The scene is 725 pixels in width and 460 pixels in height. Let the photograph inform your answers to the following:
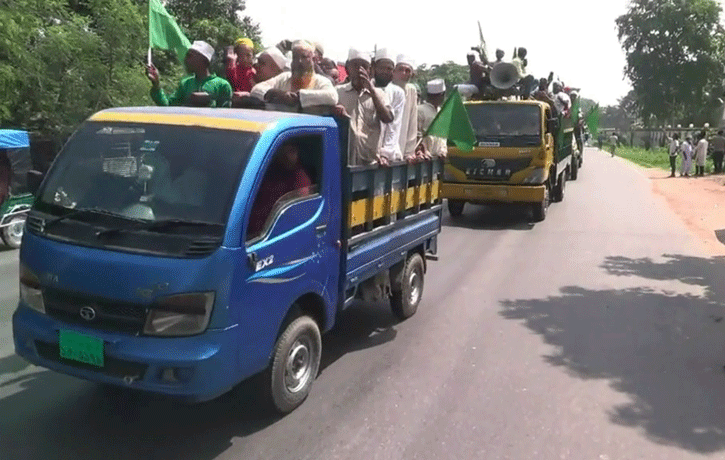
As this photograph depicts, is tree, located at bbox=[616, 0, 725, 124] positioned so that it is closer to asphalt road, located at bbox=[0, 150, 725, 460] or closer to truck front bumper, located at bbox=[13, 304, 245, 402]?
asphalt road, located at bbox=[0, 150, 725, 460]

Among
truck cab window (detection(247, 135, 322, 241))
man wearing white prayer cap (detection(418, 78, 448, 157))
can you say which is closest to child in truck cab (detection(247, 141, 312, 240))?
truck cab window (detection(247, 135, 322, 241))

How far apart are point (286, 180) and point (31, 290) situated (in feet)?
5.20

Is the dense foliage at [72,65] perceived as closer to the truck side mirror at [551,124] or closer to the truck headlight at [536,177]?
the truck headlight at [536,177]

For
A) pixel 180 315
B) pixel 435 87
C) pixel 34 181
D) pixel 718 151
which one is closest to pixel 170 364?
pixel 180 315

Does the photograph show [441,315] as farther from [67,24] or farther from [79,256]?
[67,24]

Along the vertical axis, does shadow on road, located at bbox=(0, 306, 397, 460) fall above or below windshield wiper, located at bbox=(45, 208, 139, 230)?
below

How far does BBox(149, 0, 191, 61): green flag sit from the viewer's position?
6.79m

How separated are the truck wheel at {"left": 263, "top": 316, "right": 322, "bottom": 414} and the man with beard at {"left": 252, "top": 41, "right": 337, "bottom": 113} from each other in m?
1.50

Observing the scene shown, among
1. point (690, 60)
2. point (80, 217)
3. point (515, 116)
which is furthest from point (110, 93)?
point (690, 60)

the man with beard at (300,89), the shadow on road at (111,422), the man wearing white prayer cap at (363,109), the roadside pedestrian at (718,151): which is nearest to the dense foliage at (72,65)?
the man with beard at (300,89)

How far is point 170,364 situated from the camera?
11.3 feet

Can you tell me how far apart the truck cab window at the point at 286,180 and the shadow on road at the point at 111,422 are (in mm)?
1048

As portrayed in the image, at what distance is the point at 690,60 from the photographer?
5503 cm

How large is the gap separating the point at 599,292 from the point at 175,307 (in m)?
5.82
